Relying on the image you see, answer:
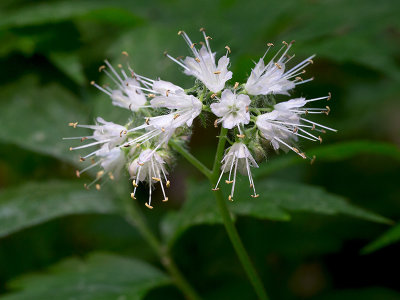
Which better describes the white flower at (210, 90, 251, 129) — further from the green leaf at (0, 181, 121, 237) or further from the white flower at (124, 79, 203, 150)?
the green leaf at (0, 181, 121, 237)

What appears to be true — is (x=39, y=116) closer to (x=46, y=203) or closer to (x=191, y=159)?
(x=46, y=203)

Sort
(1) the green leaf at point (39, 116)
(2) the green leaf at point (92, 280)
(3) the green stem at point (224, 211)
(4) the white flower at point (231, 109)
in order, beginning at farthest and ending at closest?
(1) the green leaf at point (39, 116) < (2) the green leaf at point (92, 280) < (3) the green stem at point (224, 211) < (4) the white flower at point (231, 109)

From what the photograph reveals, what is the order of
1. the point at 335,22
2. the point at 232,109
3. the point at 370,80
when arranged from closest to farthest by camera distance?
the point at 232,109
the point at 335,22
the point at 370,80

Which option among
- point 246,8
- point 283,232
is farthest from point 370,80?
point 283,232

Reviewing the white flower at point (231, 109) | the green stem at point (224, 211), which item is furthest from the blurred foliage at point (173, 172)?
the white flower at point (231, 109)

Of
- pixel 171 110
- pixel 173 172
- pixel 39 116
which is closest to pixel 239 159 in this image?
pixel 171 110

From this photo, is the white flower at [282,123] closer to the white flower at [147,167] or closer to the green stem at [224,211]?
the green stem at [224,211]

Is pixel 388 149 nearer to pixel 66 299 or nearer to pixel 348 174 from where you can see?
pixel 348 174
